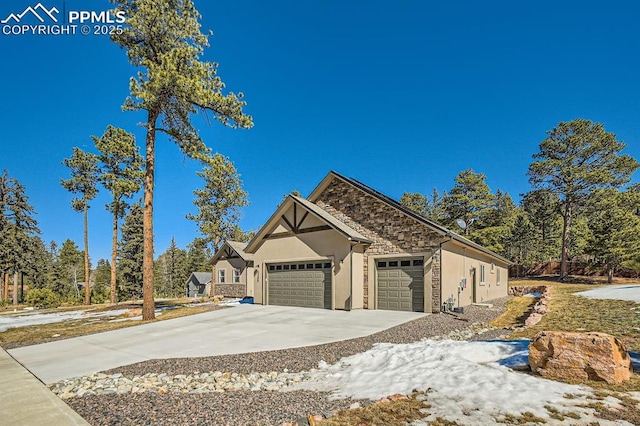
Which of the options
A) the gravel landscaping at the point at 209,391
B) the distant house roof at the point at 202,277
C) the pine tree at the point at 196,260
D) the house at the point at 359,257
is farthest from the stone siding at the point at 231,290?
the pine tree at the point at 196,260

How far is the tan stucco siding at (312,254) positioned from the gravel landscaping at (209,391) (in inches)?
256

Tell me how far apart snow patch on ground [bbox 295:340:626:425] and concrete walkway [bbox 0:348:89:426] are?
3.14 m

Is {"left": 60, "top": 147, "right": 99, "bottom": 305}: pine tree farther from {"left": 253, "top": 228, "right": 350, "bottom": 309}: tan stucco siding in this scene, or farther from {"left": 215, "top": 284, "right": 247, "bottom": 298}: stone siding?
{"left": 253, "top": 228, "right": 350, "bottom": 309}: tan stucco siding

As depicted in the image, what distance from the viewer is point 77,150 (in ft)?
83.6

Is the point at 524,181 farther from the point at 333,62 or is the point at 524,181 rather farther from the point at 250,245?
the point at 250,245

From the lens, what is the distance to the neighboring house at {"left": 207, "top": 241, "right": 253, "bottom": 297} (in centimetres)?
2689

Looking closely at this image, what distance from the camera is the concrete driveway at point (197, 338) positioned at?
6.95m

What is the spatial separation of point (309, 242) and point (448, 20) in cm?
1258

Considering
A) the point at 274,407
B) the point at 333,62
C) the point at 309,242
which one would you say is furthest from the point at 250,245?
the point at 274,407

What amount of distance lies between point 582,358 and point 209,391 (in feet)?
18.2

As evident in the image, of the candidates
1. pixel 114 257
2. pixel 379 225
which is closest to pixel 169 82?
pixel 379 225

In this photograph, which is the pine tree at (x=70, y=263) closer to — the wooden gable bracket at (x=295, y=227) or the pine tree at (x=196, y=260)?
the pine tree at (x=196, y=260)

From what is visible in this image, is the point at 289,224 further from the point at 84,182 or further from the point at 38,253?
the point at 38,253

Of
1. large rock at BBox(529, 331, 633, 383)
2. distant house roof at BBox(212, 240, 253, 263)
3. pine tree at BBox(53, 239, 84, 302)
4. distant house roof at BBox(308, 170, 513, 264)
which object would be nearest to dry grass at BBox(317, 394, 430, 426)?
large rock at BBox(529, 331, 633, 383)
